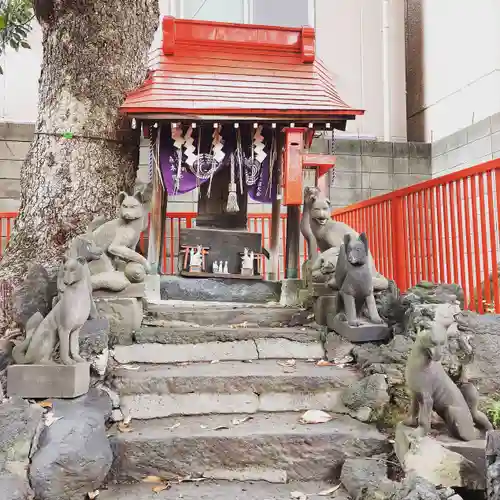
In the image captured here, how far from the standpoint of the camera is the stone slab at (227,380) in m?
4.38

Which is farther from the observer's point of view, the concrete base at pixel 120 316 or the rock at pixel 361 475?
the concrete base at pixel 120 316

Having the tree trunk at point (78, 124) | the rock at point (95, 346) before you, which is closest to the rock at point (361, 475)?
the rock at point (95, 346)

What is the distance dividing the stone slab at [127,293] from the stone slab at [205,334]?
382 millimetres

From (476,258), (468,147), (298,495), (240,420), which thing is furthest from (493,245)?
(468,147)

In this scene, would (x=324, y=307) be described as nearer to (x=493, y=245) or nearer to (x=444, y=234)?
(x=444, y=234)

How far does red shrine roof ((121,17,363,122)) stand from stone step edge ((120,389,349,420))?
3.92 meters

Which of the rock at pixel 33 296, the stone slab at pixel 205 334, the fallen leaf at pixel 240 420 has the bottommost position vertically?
the fallen leaf at pixel 240 420

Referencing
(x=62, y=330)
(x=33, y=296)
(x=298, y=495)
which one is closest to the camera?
(x=298, y=495)

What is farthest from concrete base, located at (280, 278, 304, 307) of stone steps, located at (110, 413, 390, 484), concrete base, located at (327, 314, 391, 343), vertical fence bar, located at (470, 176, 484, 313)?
stone steps, located at (110, 413, 390, 484)

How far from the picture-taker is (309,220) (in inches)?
264

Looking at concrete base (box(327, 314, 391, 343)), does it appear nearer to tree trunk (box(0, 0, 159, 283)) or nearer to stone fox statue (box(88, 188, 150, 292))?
stone fox statue (box(88, 188, 150, 292))

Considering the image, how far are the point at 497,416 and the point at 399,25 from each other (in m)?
10.7

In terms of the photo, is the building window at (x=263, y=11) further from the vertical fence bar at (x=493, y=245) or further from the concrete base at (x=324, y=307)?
the concrete base at (x=324, y=307)

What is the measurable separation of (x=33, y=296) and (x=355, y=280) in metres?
3.31
